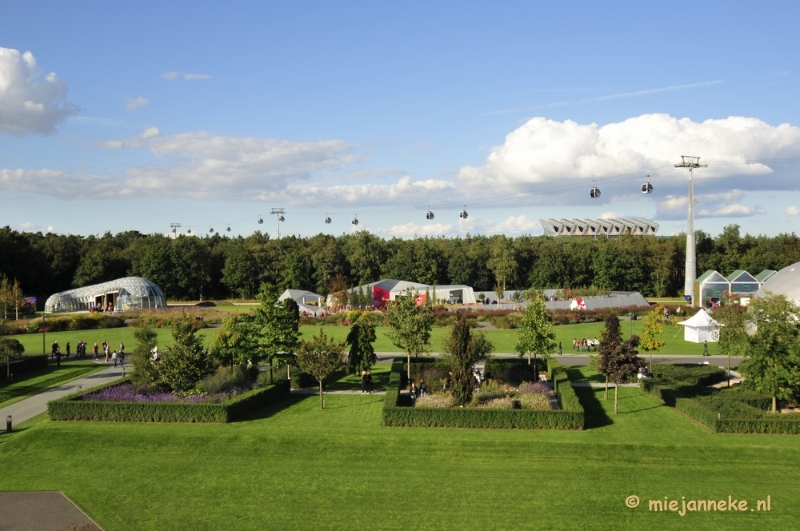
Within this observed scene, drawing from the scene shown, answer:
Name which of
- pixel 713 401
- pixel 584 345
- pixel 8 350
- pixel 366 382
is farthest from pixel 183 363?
pixel 584 345

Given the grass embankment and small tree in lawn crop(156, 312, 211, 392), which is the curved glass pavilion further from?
small tree in lawn crop(156, 312, 211, 392)

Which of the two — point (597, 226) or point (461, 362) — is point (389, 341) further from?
point (597, 226)

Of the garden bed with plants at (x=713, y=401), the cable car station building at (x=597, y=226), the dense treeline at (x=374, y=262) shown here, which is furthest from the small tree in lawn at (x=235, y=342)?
the cable car station building at (x=597, y=226)

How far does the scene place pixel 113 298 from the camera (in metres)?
81.5

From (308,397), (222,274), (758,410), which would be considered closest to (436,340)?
(308,397)

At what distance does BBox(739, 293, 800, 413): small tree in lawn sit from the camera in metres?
28.2

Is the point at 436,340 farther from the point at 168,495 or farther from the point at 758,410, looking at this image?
the point at 168,495

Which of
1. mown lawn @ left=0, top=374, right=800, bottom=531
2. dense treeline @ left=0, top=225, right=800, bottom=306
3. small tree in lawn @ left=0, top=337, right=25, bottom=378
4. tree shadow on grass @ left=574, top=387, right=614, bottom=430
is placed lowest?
mown lawn @ left=0, top=374, right=800, bottom=531

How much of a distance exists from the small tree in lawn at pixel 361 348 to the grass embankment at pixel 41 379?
1641 centimetres

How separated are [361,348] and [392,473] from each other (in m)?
14.9

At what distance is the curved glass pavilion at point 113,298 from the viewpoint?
78.5 m

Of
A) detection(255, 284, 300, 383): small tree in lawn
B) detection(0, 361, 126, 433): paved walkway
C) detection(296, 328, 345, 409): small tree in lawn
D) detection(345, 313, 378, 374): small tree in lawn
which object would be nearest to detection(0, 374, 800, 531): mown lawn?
detection(0, 361, 126, 433): paved walkway

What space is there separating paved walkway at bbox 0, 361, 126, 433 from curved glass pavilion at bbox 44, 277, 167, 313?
38.7 metres

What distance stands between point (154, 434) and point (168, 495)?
6.09 meters
